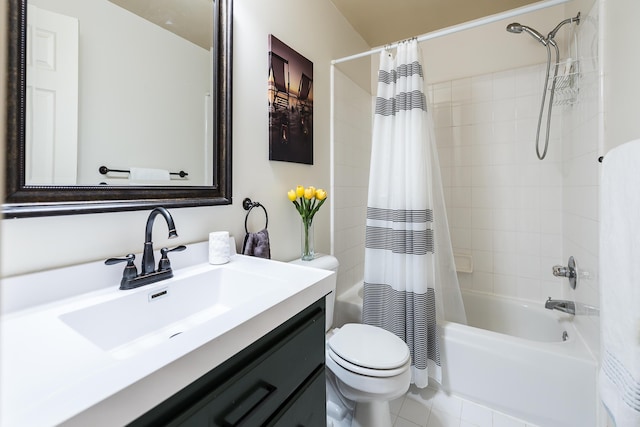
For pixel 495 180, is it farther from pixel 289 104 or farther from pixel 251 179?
pixel 251 179

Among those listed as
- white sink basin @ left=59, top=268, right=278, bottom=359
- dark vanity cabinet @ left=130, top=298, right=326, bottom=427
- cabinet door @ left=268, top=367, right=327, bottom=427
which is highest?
white sink basin @ left=59, top=268, right=278, bottom=359

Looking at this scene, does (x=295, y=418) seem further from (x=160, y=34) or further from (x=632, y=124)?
(x=632, y=124)

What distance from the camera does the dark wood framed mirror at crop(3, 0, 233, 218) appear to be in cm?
71

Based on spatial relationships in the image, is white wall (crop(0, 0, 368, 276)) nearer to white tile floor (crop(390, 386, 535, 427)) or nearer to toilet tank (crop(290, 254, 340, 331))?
toilet tank (crop(290, 254, 340, 331))

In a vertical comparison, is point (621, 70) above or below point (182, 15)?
below

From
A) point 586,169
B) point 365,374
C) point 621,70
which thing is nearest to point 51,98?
point 365,374

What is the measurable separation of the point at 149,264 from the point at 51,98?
1.70ft

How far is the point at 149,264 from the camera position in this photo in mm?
898

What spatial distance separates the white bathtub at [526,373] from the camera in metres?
1.28

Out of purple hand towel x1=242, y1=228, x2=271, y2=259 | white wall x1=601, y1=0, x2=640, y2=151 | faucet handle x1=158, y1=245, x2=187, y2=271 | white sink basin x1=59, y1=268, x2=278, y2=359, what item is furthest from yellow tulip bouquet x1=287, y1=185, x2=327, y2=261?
white wall x1=601, y1=0, x2=640, y2=151

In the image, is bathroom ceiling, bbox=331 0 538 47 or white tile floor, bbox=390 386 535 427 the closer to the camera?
white tile floor, bbox=390 386 535 427

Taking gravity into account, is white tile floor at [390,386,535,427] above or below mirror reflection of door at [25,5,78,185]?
below

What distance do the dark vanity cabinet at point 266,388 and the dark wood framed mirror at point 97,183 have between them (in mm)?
601

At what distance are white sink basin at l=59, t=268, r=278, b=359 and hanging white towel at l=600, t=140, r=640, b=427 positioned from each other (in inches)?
35.3
